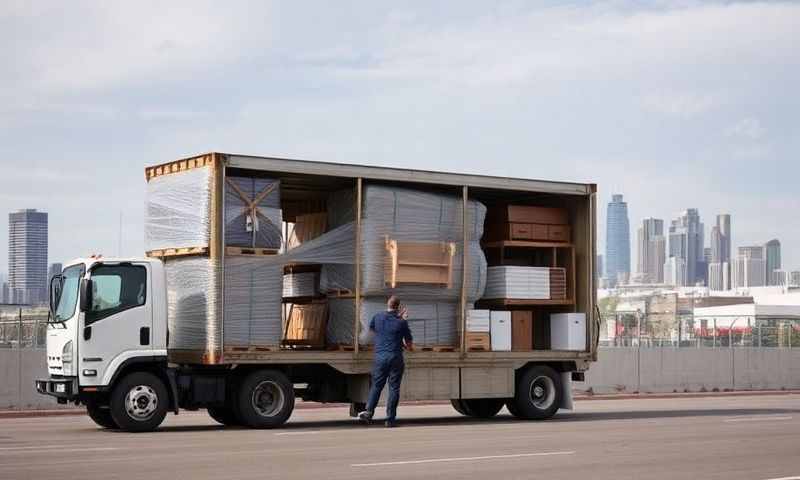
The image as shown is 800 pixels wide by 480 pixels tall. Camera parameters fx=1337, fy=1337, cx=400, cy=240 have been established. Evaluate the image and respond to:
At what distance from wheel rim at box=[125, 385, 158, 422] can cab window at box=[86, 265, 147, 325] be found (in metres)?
1.16

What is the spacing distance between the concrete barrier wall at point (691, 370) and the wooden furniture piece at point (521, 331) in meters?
11.0

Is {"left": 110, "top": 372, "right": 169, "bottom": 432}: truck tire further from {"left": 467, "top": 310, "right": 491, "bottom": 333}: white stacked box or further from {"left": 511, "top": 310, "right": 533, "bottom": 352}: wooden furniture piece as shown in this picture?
{"left": 511, "top": 310, "right": 533, "bottom": 352}: wooden furniture piece

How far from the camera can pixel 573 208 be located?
23719 millimetres

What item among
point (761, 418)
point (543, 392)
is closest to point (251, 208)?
point (543, 392)

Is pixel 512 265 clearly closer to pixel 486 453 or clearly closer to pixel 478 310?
pixel 478 310

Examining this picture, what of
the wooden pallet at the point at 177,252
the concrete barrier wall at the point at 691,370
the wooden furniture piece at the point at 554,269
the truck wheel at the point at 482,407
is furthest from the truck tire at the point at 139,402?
the concrete barrier wall at the point at 691,370

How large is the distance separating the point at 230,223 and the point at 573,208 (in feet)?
22.9

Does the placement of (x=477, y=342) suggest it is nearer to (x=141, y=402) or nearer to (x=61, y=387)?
(x=141, y=402)

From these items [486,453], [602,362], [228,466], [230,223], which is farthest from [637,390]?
[228,466]

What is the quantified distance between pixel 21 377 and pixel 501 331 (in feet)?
31.1

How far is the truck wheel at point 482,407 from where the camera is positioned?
23.0m

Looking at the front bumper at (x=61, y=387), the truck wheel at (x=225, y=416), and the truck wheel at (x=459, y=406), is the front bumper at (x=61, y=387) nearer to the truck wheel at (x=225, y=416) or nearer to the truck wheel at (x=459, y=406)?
the truck wheel at (x=225, y=416)

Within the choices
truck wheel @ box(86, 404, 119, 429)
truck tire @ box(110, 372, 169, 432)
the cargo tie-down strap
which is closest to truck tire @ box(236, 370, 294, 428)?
truck tire @ box(110, 372, 169, 432)

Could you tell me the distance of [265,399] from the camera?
19781 mm
